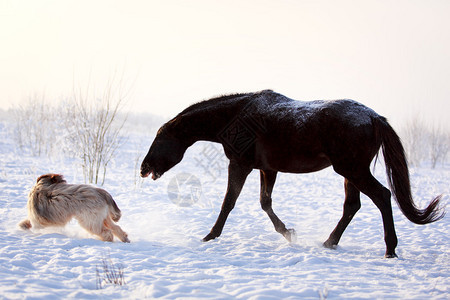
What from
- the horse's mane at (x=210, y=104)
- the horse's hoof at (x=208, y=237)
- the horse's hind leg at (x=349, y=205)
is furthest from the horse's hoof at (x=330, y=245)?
the horse's mane at (x=210, y=104)

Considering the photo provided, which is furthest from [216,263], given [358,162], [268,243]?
[358,162]

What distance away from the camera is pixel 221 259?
3443 millimetres

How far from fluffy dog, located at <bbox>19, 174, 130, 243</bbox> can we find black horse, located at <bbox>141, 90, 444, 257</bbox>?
38.5 inches

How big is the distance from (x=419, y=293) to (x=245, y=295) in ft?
4.55

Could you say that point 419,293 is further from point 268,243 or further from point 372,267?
point 268,243

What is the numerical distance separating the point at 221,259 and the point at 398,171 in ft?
8.17

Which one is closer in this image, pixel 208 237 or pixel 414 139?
pixel 208 237

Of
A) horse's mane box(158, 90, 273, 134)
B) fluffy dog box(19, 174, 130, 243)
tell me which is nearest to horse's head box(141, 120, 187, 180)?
horse's mane box(158, 90, 273, 134)

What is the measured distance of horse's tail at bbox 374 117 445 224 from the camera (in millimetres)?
4039

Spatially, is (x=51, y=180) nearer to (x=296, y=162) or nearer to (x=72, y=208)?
(x=72, y=208)

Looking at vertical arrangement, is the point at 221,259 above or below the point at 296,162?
below

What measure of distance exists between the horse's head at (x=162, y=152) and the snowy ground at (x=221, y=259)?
0.99 meters

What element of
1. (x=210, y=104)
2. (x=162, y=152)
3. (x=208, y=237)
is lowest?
(x=208, y=237)

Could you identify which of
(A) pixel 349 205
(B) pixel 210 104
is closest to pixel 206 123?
(B) pixel 210 104
